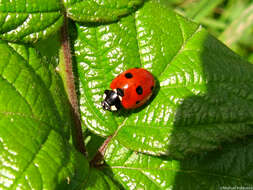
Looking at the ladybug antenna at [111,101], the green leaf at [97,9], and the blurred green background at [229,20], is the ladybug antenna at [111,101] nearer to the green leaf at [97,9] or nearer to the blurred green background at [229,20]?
the green leaf at [97,9]

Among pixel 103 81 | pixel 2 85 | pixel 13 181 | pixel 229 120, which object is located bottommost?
pixel 13 181

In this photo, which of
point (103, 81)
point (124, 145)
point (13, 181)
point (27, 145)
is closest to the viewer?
point (13, 181)

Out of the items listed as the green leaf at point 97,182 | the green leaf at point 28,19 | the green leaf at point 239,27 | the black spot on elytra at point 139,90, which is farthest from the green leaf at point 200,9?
the green leaf at point 97,182

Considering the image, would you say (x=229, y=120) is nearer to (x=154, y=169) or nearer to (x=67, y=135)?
(x=154, y=169)

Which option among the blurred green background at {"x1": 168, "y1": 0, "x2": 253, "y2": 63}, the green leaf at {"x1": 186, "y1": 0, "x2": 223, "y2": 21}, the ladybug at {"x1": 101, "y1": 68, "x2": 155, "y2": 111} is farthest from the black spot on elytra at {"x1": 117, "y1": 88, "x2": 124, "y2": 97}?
the blurred green background at {"x1": 168, "y1": 0, "x2": 253, "y2": 63}

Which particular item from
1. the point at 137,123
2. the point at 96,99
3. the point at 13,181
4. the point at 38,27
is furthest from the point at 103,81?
the point at 13,181
